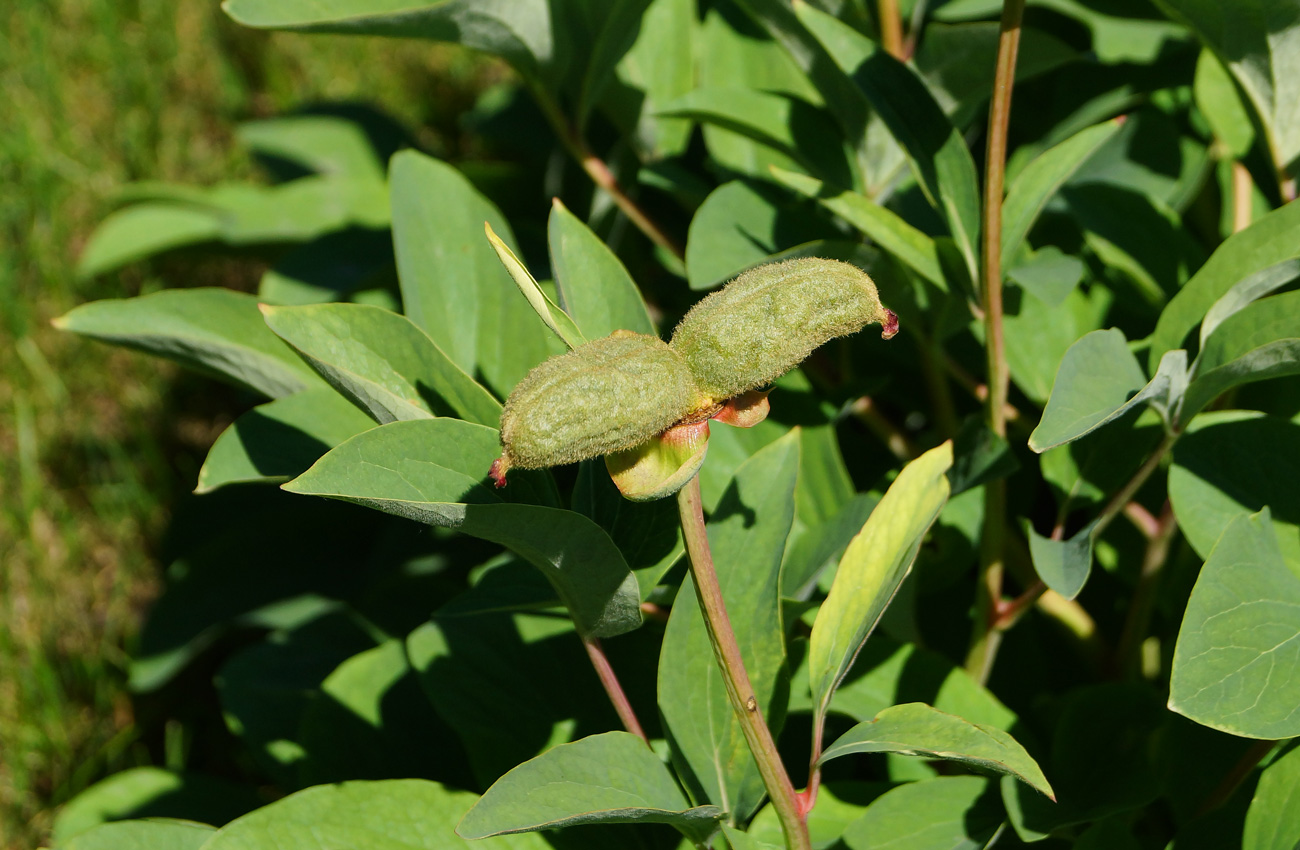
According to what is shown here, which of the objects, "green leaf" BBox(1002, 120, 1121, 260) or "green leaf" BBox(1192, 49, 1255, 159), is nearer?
"green leaf" BBox(1002, 120, 1121, 260)

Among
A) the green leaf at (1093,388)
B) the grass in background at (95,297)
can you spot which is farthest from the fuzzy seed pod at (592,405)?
the grass in background at (95,297)

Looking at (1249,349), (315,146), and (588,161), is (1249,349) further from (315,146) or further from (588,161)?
(315,146)

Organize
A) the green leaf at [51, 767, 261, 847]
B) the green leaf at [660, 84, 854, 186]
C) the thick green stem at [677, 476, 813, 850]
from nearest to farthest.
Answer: the thick green stem at [677, 476, 813, 850] → the green leaf at [660, 84, 854, 186] → the green leaf at [51, 767, 261, 847]

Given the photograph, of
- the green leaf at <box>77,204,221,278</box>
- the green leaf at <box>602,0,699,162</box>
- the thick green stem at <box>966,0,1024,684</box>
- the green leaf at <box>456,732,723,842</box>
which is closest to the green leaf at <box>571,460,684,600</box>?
the green leaf at <box>456,732,723,842</box>

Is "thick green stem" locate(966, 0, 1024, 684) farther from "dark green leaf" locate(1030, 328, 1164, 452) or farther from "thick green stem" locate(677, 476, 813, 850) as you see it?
"thick green stem" locate(677, 476, 813, 850)

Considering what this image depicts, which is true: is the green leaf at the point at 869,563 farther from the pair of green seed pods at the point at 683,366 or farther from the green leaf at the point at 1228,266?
the green leaf at the point at 1228,266

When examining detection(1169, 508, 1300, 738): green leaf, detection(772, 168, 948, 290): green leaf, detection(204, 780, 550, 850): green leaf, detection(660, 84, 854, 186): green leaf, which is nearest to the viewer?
detection(1169, 508, 1300, 738): green leaf
